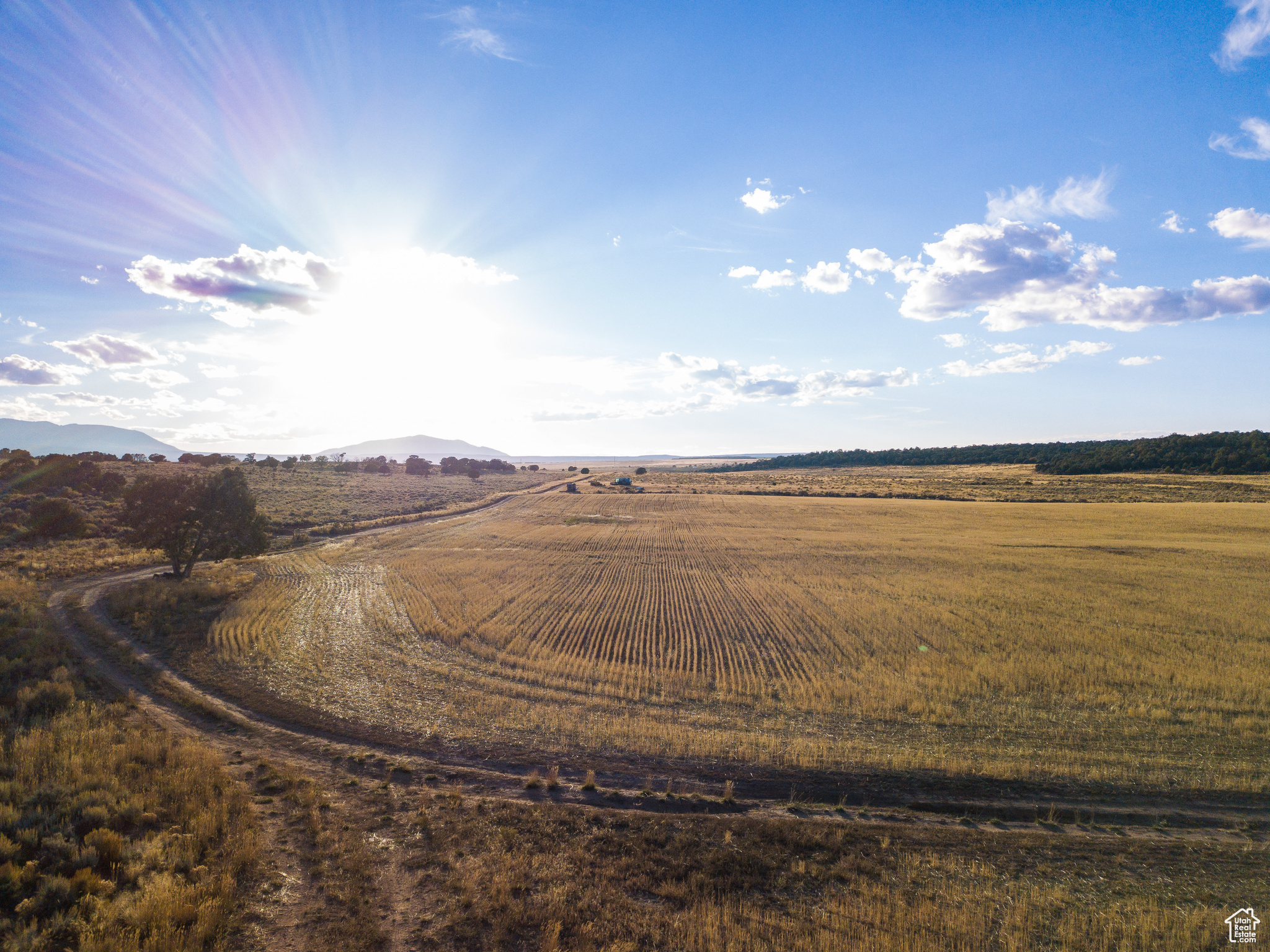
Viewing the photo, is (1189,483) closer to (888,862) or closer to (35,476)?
(888,862)

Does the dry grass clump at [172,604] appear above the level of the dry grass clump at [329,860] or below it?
above

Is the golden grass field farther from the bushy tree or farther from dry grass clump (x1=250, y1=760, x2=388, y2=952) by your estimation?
the bushy tree

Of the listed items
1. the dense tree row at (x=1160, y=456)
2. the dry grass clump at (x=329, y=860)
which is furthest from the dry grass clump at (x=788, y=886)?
the dense tree row at (x=1160, y=456)

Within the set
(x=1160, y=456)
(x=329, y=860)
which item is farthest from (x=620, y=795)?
(x=1160, y=456)

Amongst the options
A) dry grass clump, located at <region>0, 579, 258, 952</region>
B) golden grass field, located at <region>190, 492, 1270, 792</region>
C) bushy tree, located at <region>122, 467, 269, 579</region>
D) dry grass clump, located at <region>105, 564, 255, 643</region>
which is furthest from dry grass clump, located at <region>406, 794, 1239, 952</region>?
bushy tree, located at <region>122, 467, 269, 579</region>

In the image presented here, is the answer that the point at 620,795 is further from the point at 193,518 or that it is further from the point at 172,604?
the point at 193,518

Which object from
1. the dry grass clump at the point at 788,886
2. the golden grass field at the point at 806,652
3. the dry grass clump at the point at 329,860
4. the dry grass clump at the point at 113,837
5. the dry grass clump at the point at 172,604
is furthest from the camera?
the dry grass clump at the point at 172,604

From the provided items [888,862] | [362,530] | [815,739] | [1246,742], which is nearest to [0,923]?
[888,862]

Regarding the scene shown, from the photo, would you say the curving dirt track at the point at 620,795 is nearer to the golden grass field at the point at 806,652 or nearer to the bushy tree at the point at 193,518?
the golden grass field at the point at 806,652
